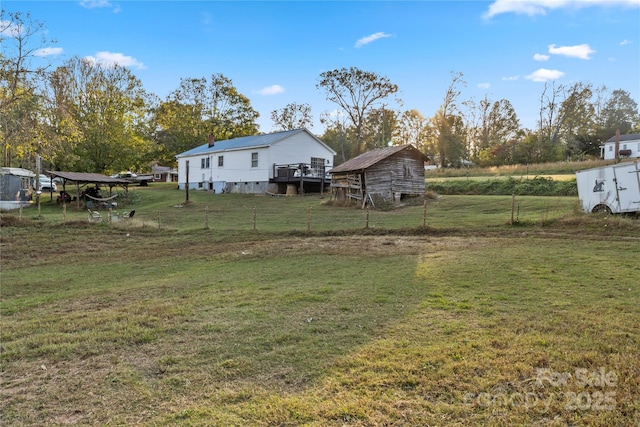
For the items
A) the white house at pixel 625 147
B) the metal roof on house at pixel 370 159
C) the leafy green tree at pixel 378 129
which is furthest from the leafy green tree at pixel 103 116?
the white house at pixel 625 147

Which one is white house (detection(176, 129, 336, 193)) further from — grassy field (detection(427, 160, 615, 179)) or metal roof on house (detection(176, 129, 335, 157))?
grassy field (detection(427, 160, 615, 179))

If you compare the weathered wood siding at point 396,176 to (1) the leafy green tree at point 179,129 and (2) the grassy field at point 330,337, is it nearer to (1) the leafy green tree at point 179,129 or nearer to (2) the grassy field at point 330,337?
(2) the grassy field at point 330,337

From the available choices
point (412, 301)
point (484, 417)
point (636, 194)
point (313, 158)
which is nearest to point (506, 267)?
point (412, 301)

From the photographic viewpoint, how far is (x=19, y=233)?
1580cm

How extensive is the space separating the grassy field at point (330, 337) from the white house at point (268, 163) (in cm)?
2172

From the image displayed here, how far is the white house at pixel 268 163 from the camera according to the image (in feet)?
109

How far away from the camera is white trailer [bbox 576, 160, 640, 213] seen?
15.0 metres

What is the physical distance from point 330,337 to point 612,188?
1577 cm

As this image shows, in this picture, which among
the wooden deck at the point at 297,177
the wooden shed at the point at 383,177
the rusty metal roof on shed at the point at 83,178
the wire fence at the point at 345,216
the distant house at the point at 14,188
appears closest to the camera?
the wire fence at the point at 345,216

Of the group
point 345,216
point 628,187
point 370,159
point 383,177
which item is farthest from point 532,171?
point 345,216

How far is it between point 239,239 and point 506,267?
A: 9412 millimetres

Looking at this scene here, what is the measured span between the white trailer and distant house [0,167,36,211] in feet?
101

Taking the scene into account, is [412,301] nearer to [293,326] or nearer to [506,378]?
[293,326]

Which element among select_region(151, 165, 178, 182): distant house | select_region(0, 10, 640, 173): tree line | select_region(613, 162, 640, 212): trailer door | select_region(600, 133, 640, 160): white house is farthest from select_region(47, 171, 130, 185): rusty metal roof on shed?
select_region(600, 133, 640, 160): white house
